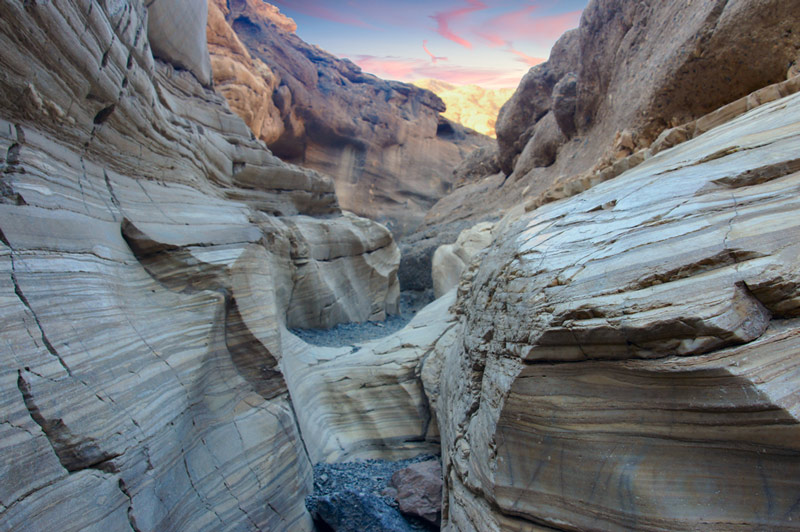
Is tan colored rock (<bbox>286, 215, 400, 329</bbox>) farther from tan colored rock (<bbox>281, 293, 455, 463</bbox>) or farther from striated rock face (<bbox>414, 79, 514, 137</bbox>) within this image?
striated rock face (<bbox>414, 79, 514, 137</bbox>)

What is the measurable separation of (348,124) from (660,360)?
60.6 ft

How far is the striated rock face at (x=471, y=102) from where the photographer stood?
39.7m

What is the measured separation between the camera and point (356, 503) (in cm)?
355

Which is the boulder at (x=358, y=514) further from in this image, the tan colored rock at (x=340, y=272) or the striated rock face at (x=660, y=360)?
the tan colored rock at (x=340, y=272)

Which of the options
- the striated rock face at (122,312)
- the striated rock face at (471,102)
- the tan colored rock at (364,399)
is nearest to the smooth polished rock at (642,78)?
the tan colored rock at (364,399)

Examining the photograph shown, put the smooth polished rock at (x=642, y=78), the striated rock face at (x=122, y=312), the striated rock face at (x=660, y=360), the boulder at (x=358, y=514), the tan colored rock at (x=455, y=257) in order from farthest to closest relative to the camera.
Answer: the tan colored rock at (x=455, y=257) → the smooth polished rock at (x=642, y=78) → the boulder at (x=358, y=514) → the striated rock face at (x=122, y=312) → the striated rock face at (x=660, y=360)

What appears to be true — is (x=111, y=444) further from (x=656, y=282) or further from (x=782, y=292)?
(x=782, y=292)

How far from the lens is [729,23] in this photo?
13.6ft

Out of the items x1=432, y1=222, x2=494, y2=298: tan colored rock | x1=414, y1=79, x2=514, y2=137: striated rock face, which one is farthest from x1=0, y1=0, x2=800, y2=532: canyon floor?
x1=414, y1=79, x2=514, y2=137: striated rock face

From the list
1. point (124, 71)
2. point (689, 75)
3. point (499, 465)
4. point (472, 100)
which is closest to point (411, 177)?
point (689, 75)

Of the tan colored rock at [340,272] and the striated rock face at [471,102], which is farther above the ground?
the striated rock face at [471,102]

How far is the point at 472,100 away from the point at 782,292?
1825 inches

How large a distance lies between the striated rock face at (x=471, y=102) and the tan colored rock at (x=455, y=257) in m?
31.1

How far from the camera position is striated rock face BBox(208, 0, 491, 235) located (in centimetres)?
1625
